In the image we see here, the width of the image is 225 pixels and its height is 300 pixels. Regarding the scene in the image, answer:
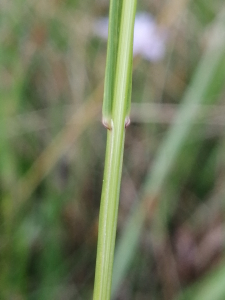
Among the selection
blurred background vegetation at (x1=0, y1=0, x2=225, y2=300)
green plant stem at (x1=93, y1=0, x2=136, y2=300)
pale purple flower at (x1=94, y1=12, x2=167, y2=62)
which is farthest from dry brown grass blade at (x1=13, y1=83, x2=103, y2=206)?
green plant stem at (x1=93, y1=0, x2=136, y2=300)

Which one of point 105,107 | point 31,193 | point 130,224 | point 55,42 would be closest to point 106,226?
point 105,107

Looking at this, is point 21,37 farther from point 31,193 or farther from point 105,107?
point 105,107

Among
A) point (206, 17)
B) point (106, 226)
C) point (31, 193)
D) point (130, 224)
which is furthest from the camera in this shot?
point (206, 17)

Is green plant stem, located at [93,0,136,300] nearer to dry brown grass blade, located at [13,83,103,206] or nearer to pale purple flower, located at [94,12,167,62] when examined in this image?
dry brown grass blade, located at [13,83,103,206]

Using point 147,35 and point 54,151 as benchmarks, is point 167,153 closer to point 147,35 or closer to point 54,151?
point 54,151

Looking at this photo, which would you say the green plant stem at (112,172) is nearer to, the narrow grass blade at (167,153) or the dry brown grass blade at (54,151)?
the narrow grass blade at (167,153)

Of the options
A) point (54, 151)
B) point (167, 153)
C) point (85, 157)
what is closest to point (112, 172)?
point (167, 153)
